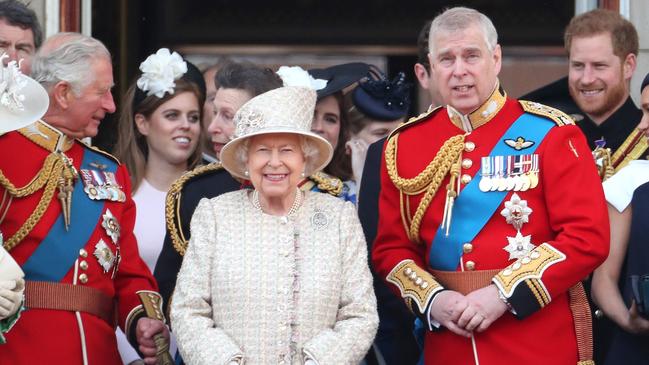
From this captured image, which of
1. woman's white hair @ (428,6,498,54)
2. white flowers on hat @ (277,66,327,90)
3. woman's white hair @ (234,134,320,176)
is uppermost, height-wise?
woman's white hair @ (428,6,498,54)

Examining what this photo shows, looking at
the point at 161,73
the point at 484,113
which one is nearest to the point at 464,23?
the point at 484,113

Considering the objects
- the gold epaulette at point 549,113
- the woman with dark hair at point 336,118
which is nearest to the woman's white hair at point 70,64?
the woman with dark hair at point 336,118

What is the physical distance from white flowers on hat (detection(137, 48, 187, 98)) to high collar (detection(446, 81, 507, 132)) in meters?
1.55

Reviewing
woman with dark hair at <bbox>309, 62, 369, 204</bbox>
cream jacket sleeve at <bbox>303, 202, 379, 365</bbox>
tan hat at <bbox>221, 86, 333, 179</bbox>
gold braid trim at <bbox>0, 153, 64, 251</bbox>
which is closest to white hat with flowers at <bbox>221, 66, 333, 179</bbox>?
tan hat at <bbox>221, 86, 333, 179</bbox>

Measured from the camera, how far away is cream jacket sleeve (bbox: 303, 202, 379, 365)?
5145 millimetres

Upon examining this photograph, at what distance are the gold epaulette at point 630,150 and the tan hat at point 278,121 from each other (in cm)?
130

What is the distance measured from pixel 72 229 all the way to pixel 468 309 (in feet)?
4.71

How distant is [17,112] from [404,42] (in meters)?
4.70

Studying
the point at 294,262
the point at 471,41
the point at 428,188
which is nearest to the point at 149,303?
the point at 294,262

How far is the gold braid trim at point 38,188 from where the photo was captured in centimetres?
545

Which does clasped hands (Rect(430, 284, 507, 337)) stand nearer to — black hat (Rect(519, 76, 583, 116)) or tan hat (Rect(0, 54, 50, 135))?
tan hat (Rect(0, 54, 50, 135))

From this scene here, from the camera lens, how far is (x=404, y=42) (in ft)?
31.7

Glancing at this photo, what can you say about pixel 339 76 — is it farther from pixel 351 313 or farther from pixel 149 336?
pixel 351 313

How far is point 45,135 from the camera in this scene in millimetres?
5676
